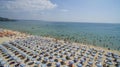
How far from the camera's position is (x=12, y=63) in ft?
66.1

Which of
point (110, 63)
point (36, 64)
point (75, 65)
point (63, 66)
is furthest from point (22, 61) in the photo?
point (110, 63)

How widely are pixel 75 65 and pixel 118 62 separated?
7.66 meters

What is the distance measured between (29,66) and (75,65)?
7.34 metres

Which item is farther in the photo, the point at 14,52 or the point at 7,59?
the point at 14,52

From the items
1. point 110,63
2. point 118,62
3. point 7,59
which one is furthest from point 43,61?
point 118,62

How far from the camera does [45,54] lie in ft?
80.8

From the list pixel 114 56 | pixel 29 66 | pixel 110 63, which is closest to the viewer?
pixel 29 66

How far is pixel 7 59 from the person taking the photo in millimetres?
21859

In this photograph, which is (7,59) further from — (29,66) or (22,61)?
(29,66)

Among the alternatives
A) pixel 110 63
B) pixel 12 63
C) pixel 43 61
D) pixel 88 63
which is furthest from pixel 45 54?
pixel 110 63

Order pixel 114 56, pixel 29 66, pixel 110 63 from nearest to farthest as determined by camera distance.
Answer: pixel 29 66 → pixel 110 63 → pixel 114 56

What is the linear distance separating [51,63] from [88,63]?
607 cm

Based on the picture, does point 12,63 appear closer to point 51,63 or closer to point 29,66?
point 29,66

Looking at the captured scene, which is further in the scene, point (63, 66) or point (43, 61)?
point (43, 61)
